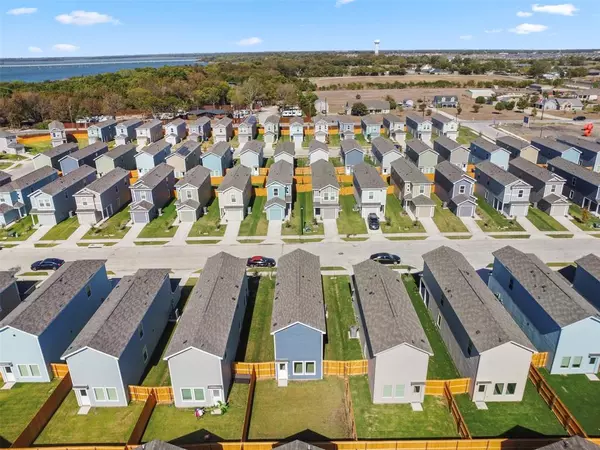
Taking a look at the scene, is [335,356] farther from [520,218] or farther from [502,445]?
[520,218]

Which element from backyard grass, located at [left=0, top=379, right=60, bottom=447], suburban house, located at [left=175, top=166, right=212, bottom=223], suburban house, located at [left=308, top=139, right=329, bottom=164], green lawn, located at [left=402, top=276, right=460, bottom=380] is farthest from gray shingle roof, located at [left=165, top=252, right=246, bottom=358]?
suburban house, located at [left=308, top=139, right=329, bottom=164]

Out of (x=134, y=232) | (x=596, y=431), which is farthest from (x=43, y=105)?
(x=596, y=431)

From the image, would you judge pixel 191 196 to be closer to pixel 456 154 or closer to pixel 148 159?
pixel 148 159

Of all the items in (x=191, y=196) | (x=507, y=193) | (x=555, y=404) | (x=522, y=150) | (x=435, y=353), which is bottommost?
(x=435, y=353)

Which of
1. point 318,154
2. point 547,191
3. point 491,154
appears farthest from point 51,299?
point 491,154

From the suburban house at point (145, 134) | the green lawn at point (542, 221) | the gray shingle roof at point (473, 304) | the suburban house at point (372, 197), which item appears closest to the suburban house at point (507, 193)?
the green lawn at point (542, 221)

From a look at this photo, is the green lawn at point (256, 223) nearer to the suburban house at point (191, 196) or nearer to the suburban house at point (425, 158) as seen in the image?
the suburban house at point (191, 196)

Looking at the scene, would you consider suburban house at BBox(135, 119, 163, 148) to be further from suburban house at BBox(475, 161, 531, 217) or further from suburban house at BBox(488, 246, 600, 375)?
suburban house at BBox(488, 246, 600, 375)
